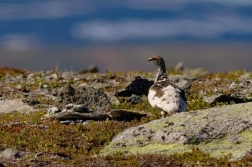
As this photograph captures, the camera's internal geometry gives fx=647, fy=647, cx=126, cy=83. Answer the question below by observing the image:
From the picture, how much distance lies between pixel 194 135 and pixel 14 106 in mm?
11822

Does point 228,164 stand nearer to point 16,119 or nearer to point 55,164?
point 55,164

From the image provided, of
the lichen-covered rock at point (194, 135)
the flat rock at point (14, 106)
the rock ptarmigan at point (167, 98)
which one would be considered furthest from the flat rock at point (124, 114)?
the flat rock at point (14, 106)

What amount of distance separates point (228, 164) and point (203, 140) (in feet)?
7.09

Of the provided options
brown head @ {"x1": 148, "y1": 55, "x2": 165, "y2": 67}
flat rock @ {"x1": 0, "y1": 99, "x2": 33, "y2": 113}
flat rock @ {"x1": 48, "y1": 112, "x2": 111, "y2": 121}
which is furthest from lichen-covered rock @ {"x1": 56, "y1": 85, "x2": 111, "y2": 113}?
flat rock @ {"x1": 48, "y1": 112, "x2": 111, "y2": 121}

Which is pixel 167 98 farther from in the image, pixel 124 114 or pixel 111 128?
pixel 111 128

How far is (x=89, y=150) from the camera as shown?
60.8ft

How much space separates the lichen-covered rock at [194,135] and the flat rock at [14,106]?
8479 mm

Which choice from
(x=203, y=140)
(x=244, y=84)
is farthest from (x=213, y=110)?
(x=244, y=84)

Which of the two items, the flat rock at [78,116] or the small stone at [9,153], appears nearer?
the small stone at [9,153]

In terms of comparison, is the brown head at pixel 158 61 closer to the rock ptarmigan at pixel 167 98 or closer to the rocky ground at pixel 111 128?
the rocky ground at pixel 111 128

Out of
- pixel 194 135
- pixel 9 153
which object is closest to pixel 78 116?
pixel 9 153

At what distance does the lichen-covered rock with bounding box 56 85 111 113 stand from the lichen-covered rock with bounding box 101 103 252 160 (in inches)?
283

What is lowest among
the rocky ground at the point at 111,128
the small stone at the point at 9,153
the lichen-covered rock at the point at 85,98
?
the small stone at the point at 9,153

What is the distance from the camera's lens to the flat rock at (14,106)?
26641 mm
